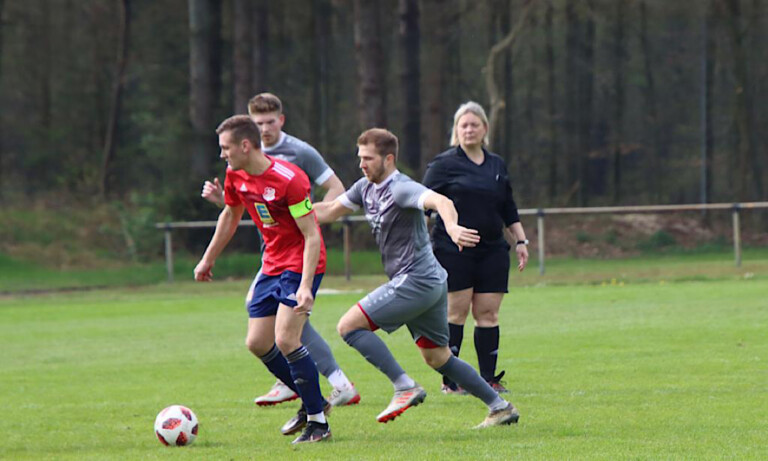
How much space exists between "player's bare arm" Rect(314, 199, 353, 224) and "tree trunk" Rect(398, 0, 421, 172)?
21210 mm

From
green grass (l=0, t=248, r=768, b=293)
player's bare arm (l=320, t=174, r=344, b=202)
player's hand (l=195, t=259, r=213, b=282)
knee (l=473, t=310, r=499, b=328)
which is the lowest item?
green grass (l=0, t=248, r=768, b=293)

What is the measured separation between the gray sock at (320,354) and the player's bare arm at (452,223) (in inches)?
73.8

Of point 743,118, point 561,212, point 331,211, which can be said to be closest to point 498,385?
point 331,211

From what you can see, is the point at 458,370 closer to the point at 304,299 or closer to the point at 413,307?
the point at 413,307

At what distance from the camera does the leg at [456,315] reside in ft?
26.9

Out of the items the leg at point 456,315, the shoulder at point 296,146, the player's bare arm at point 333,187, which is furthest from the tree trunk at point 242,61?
the leg at point 456,315

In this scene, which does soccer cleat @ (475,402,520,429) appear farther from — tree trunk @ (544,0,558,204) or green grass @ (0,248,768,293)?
tree trunk @ (544,0,558,204)

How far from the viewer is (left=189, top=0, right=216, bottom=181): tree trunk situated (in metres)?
27.6

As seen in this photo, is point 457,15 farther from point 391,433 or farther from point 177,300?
point 391,433

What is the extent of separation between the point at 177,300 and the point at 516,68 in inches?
687

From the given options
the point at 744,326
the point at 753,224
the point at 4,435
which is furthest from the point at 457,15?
the point at 4,435

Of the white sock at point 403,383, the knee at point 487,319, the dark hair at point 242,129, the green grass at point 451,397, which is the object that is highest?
the dark hair at point 242,129

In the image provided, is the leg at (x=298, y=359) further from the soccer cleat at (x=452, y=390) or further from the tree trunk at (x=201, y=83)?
the tree trunk at (x=201, y=83)

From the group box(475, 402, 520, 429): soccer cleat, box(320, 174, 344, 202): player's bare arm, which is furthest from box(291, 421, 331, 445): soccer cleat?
box(320, 174, 344, 202): player's bare arm
